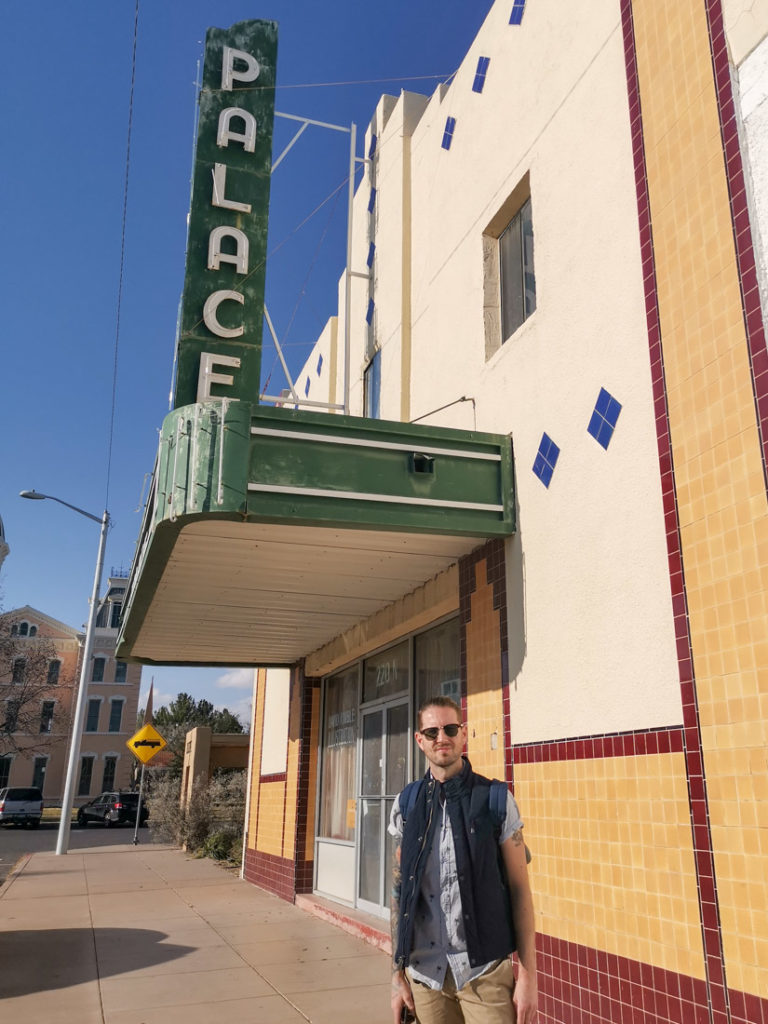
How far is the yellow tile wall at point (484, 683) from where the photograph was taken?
671 centimetres

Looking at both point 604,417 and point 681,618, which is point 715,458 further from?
point 604,417

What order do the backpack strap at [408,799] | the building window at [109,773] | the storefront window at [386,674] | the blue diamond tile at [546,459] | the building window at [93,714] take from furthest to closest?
the building window at [93,714]
the building window at [109,773]
the storefront window at [386,674]
the blue diamond tile at [546,459]
the backpack strap at [408,799]

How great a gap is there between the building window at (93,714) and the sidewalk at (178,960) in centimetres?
4239

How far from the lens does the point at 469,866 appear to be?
3152mm

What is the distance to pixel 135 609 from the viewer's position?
29.7 feet

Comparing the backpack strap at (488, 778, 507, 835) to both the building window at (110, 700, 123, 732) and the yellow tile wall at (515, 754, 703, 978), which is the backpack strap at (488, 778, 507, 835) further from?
the building window at (110, 700, 123, 732)

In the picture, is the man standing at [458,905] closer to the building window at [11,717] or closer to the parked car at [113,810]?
the parked car at [113,810]

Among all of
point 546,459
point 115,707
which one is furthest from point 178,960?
point 115,707

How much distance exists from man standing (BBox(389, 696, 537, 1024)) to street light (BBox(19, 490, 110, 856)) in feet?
62.3

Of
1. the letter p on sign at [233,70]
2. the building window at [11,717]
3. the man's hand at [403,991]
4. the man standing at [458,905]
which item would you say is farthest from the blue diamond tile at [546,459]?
the building window at [11,717]

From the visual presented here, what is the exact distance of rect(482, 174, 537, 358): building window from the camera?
7496mm

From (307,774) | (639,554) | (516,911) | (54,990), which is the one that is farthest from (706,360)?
(307,774)

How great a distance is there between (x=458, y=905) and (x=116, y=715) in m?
55.5

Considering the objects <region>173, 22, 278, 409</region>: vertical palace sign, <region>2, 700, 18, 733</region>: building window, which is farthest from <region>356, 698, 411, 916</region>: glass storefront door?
<region>2, 700, 18, 733</region>: building window
